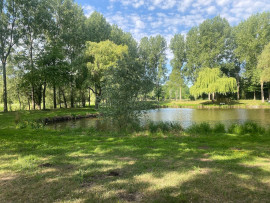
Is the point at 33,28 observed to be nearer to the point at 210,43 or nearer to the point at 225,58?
the point at 210,43

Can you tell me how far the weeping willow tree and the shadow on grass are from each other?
36.9 m

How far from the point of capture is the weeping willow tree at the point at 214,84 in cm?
3900

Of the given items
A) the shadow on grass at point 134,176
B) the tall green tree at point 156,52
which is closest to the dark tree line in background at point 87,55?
the shadow on grass at point 134,176

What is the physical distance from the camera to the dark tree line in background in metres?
12.9

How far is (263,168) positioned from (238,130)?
8122 millimetres

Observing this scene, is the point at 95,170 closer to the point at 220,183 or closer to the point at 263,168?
the point at 220,183

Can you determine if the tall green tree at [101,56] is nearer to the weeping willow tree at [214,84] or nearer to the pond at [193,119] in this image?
the pond at [193,119]

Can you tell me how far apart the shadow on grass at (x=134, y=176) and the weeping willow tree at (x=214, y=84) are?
3685 cm

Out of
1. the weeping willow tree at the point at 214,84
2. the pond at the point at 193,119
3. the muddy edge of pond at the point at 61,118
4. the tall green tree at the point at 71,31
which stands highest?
the tall green tree at the point at 71,31

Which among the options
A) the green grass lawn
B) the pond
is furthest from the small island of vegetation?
the pond

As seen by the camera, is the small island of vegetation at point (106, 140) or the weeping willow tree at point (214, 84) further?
the weeping willow tree at point (214, 84)

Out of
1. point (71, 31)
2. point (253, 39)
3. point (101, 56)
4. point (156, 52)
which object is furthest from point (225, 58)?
point (71, 31)

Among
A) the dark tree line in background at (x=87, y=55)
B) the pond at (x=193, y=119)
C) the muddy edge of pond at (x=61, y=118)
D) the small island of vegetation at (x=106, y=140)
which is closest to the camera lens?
the small island of vegetation at (x=106, y=140)

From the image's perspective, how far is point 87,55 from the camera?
29203 mm
